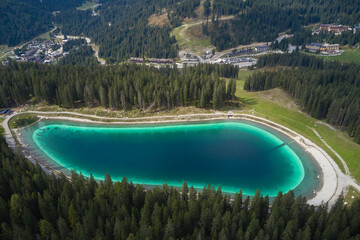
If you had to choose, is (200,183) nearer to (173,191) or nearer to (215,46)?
(173,191)

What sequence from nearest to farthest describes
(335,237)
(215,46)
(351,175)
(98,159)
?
(335,237) → (351,175) → (98,159) → (215,46)

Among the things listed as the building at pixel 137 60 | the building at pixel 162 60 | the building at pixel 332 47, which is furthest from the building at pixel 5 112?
the building at pixel 332 47

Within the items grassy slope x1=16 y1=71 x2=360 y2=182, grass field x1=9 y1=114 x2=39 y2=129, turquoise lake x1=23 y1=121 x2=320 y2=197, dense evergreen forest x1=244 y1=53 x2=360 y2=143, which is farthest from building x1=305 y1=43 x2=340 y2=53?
grass field x1=9 y1=114 x2=39 y2=129

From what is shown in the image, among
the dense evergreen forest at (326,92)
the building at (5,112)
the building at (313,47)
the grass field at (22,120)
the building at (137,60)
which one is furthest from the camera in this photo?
the building at (313,47)

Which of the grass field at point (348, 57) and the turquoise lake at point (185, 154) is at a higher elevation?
the grass field at point (348, 57)

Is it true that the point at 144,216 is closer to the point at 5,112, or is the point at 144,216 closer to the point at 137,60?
the point at 5,112

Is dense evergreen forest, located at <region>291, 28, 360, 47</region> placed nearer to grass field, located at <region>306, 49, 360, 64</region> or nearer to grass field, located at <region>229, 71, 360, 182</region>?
grass field, located at <region>306, 49, 360, 64</region>

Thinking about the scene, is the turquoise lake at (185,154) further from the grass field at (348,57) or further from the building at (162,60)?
the grass field at (348,57)

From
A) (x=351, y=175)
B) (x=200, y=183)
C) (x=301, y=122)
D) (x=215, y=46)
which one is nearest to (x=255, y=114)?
(x=301, y=122)
